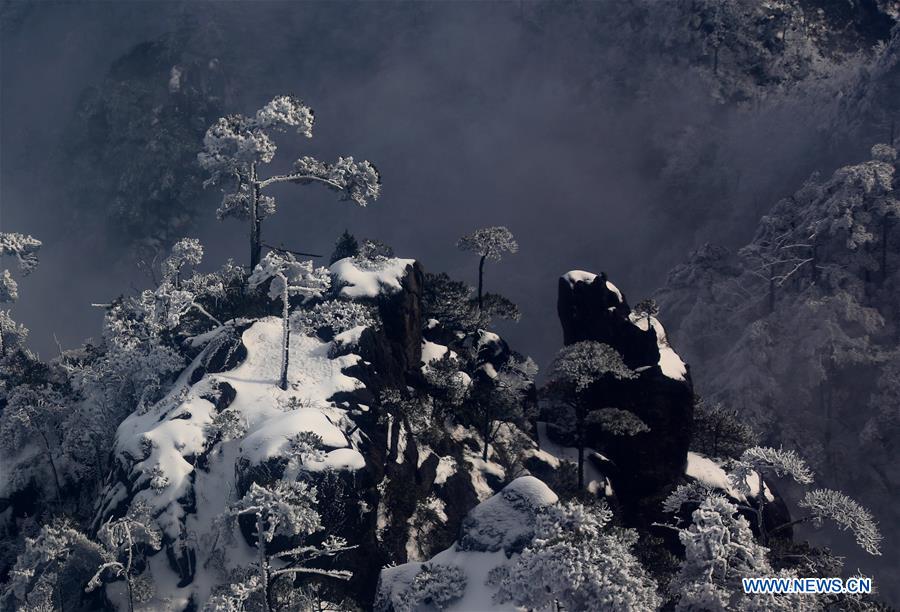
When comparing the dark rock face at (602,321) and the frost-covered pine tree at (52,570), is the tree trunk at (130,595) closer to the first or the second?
the frost-covered pine tree at (52,570)

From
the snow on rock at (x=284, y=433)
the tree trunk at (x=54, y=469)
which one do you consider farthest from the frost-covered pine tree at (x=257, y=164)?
the tree trunk at (x=54, y=469)

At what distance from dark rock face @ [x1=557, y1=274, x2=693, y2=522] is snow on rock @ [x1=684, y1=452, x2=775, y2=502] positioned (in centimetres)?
102

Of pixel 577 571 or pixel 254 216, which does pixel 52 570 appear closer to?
pixel 254 216

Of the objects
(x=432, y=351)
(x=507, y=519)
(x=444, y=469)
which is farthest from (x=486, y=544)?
(x=432, y=351)

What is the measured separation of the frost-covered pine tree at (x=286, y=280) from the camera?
42.2m

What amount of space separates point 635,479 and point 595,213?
68.5 m

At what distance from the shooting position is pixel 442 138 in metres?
130

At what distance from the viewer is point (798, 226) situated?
76.8m

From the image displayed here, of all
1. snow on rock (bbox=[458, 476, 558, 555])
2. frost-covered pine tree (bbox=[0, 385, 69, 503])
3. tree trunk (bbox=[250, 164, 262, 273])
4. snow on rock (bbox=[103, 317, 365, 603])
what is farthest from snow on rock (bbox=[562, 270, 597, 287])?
frost-covered pine tree (bbox=[0, 385, 69, 503])

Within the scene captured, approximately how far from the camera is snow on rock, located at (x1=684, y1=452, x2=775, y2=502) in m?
48.4

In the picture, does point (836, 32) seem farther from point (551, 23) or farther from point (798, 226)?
point (798, 226)

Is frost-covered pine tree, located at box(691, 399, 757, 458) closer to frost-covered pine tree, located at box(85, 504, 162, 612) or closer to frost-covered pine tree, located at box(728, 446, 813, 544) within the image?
frost-covered pine tree, located at box(728, 446, 813, 544)

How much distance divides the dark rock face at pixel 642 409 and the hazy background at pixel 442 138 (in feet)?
162

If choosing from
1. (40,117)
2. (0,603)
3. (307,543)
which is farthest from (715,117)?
(40,117)
